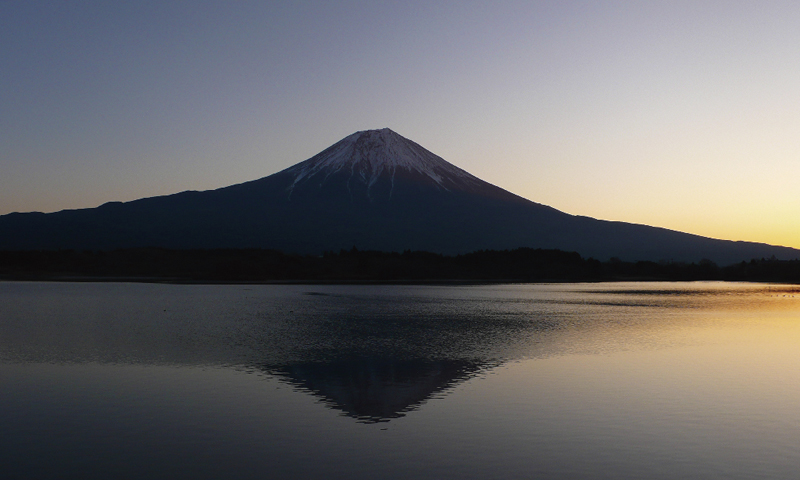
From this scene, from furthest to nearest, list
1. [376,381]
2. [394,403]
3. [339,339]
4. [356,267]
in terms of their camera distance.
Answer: [356,267] → [339,339] → [376,381] → [394,403]

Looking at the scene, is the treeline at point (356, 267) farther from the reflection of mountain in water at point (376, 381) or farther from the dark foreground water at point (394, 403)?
the reflection of mountain in water at point (376, 381)

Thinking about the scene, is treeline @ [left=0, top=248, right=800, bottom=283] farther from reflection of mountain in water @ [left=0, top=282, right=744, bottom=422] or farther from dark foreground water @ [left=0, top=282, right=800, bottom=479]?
dark foreground water @ [left=0, top=282, right=800, bottom=479]

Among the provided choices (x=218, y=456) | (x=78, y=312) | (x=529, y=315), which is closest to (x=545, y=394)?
(x=218, y=456)

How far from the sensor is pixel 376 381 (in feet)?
70.6

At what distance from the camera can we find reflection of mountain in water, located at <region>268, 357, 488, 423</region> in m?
17.7

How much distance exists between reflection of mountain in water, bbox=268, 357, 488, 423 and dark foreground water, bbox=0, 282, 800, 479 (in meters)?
0.09

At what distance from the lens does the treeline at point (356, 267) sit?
150m

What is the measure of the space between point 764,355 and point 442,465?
20809mm

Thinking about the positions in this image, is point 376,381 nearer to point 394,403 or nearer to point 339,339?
point 394,403

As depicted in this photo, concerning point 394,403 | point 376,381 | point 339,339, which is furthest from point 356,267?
point 394,403

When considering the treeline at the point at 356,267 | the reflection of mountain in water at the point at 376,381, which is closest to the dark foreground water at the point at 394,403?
the reflection of mountain in water at the point at 376,381

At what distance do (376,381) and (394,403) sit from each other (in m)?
3.48

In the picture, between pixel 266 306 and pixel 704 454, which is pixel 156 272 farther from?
pixel 704 454

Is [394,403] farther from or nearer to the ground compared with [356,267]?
nearer to the ground
